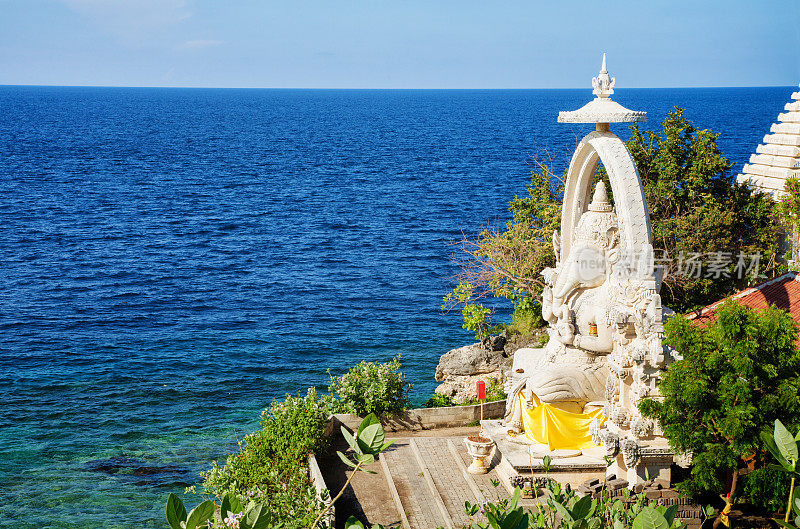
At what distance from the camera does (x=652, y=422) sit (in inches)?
720

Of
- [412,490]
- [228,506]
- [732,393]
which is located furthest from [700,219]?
[228,506]

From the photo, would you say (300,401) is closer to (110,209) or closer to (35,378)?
(35,378)

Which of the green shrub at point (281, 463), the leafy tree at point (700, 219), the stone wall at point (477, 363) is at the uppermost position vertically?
the leafy tree at point (700, 219)

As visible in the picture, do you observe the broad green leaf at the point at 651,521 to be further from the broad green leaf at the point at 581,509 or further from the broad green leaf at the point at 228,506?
the broad green leaf at the point at 228,506

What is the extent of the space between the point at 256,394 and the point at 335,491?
56.2 ft

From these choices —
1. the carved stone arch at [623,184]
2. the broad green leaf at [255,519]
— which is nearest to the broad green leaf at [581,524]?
the broad green leaf at [255,519]

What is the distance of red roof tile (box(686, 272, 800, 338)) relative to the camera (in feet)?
83.3

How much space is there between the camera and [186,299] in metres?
54.2

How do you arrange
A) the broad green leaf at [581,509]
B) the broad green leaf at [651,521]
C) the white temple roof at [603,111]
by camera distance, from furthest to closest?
the white temple roof at [603,111], the broad green leaf at [581,509], the broad green leaf at [651,521]

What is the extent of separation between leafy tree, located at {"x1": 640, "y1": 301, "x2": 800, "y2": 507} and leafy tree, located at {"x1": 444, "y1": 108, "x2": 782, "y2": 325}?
1117 cm

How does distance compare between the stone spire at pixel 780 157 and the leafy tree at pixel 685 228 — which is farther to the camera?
the leafy tree at pixel 685 228

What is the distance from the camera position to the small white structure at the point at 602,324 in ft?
59.9

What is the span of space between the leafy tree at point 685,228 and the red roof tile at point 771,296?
1430mm

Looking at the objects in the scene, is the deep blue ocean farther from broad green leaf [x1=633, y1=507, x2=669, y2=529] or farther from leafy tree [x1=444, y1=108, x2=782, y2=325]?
broad green leaf [x1=633, y1=507, x2=669, y2=529]
